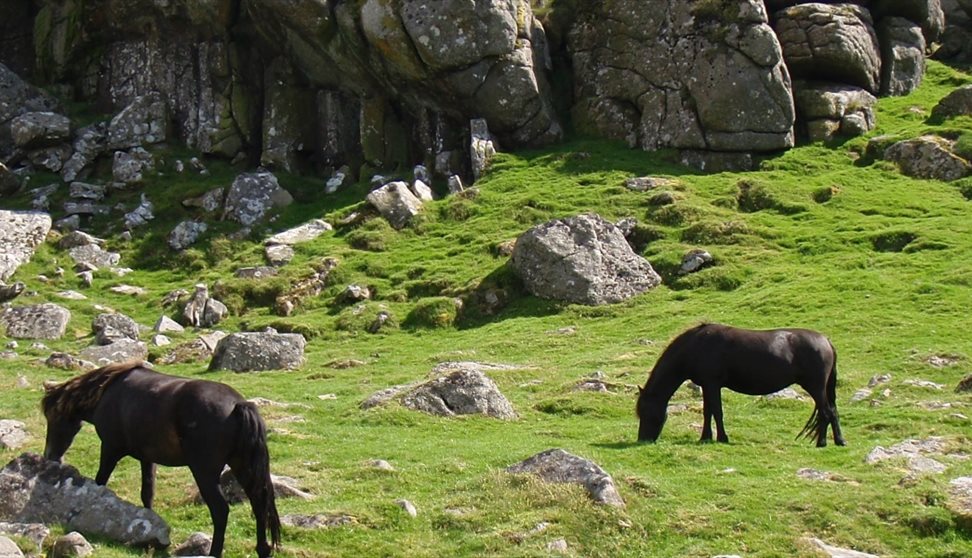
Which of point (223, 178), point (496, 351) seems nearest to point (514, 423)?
point (496, 351)

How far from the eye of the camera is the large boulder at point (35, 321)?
37906 mm

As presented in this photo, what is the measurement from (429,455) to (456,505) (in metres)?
3.85

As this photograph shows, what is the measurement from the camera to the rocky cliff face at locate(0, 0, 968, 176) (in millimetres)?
54719

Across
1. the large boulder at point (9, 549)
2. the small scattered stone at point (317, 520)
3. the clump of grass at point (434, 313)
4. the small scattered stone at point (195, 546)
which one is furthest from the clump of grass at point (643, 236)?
the large boulder at point (9, 549)

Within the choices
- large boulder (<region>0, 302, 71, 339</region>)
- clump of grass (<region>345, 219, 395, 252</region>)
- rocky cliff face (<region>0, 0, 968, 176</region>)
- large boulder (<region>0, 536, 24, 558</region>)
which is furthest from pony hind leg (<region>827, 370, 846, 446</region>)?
rocky cliff face (<region>0, 0, 968, 176</region>)

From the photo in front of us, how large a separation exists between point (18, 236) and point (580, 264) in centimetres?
2448

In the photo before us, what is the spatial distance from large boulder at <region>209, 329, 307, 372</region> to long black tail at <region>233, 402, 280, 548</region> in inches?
754

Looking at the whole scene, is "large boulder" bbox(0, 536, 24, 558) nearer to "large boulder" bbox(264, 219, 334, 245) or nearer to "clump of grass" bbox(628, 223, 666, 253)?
"clump of grass" bbox(628, 223, 666, 253)

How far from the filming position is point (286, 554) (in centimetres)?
1452

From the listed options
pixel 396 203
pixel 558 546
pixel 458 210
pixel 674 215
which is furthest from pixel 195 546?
pixel 458 210

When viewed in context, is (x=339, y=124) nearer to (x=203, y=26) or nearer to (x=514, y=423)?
(x=203, y=26)

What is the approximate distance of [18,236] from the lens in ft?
156

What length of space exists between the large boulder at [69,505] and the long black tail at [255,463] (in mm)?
1338

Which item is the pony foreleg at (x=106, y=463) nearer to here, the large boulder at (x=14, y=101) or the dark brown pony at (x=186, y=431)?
the dark brown pony at (x=186, y=431)
